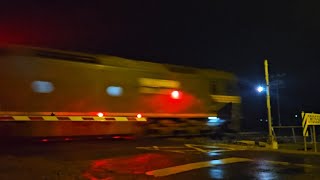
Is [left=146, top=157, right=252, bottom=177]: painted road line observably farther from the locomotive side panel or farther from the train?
the locomotive side panel

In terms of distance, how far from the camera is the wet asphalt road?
1053 cm

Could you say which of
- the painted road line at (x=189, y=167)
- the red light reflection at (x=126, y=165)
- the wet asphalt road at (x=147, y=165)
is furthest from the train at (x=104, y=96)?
the painted road line at (x=189, y=167)

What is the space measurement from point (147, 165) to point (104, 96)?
436 inches

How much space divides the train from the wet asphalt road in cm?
482

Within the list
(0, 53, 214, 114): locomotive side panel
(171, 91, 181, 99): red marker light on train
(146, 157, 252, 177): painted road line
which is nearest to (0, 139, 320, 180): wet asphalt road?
(146, 157, 252, 177): painted road line

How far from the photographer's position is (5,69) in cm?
1919

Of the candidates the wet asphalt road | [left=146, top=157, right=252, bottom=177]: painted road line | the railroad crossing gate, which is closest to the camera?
the wet asphalt road

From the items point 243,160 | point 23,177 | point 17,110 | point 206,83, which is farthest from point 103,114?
point 23,177

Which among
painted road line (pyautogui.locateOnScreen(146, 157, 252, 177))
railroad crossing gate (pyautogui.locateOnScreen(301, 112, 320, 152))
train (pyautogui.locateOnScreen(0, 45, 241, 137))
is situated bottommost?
painted road line (pyautogui.locateOnScreen(146, 157, 252, 177))

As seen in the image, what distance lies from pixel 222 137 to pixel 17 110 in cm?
1400

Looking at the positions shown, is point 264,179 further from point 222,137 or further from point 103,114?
point 222,137

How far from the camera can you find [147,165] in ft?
39.7

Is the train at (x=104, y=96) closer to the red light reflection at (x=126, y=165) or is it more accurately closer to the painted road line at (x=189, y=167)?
the red light reflection at (x=126, y=165)

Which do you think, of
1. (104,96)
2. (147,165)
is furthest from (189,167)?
(104,96)
